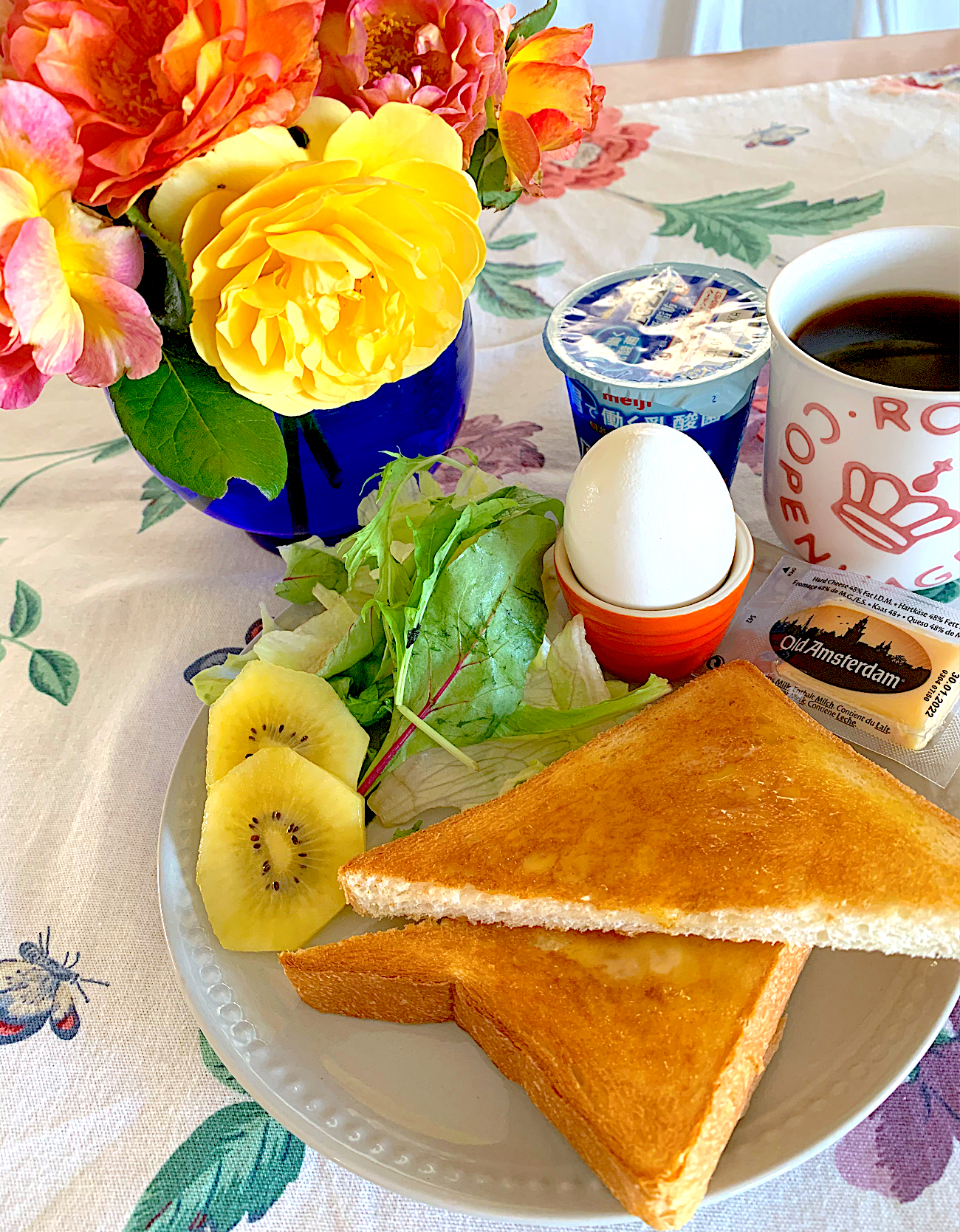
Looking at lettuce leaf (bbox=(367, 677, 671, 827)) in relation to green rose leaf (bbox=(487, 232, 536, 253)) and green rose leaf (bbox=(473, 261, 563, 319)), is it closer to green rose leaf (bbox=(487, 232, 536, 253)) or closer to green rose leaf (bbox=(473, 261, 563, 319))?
green rose leaf (bbox=(473, 261, 563, 319))

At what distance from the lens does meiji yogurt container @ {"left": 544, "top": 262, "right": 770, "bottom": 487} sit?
3.07 feet

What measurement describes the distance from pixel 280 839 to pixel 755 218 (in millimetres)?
1137

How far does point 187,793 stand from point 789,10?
2.93 metres

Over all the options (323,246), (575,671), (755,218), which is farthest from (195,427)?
(755,218)

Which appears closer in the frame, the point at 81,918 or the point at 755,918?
the point at 755,918

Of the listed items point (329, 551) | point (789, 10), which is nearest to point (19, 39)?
point (329, 551)

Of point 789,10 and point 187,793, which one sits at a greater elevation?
point 789,10

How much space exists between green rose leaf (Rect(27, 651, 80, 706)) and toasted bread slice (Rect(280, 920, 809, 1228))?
1.54 ft

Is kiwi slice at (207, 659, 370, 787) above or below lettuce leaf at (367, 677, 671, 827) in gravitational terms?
above

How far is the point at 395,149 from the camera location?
679mm

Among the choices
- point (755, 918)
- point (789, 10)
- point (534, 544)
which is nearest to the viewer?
point (755, 918)

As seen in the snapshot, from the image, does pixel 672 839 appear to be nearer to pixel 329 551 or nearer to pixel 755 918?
pixel 755 918

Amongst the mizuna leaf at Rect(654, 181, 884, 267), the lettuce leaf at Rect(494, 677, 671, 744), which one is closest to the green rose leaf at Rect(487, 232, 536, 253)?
the mizuna leaf at Rect(654, 181, 884, 267)

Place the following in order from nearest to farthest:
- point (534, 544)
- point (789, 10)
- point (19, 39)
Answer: point (19, 39) < point (534, 544) < point (789, 10)
